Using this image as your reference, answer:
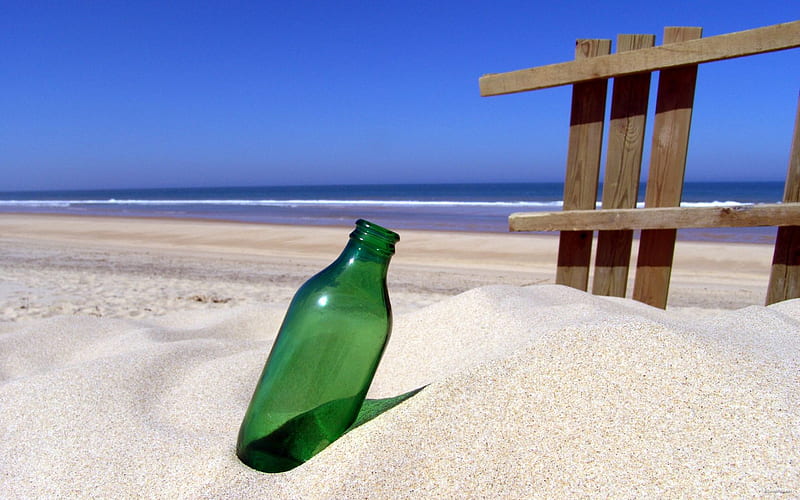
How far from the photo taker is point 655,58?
7.68 feet

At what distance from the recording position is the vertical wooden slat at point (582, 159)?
2537mm

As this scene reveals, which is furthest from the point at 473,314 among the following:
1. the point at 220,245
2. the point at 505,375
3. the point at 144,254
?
the point at 220,245

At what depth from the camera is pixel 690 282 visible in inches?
255

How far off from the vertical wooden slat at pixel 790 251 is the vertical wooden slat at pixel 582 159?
2.69 feet

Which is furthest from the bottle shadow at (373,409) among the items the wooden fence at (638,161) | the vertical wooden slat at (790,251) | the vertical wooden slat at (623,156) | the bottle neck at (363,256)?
the vertical wooden slat at (790,251)

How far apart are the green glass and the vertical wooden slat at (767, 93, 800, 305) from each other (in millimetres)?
2146

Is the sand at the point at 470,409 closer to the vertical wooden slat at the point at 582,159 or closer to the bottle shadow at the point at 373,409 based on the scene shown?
the bottle shadow at the point at 373,409

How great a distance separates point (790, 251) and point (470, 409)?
2.13 meters

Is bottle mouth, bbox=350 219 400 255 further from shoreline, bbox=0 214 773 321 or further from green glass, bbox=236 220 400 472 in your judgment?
shoreline, bbox=0 214 773 321

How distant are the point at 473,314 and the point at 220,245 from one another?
908 centimetres

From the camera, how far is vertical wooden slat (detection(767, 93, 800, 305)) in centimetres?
235

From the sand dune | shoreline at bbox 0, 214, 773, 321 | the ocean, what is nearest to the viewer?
the sand dune

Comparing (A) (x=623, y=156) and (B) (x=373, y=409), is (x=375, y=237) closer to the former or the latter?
(B) (x=373, y=409)

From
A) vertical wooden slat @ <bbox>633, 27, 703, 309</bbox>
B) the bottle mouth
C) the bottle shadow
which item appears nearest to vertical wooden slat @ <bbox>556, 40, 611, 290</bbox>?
vertical wooden slat @ <bbox>633, 27, 703, 309</bbox>
